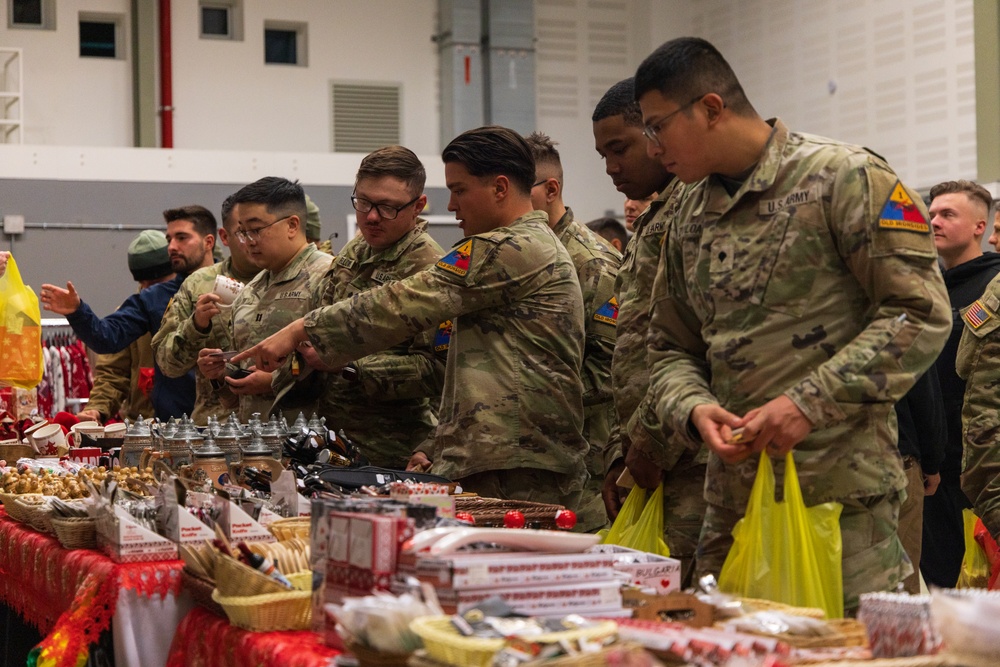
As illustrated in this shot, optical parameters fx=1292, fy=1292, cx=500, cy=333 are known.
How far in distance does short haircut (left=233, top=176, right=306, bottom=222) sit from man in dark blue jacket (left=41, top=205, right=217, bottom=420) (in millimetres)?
1103

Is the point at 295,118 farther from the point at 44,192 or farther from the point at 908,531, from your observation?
the point at 908,531

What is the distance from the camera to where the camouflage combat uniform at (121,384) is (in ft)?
20.2

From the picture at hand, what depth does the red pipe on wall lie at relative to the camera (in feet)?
37.8

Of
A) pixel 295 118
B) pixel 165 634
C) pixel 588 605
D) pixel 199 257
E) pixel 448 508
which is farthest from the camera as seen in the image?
pixel 295 118

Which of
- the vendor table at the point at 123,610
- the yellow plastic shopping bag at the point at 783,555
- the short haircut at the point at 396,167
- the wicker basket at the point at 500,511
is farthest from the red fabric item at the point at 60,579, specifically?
the short haircut at the point at 396,167

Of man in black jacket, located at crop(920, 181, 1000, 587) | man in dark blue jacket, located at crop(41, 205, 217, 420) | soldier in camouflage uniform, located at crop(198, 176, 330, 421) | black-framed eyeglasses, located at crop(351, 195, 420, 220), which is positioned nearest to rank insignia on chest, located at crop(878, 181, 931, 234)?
black-framed eyeglasses, located at crop(351, 195, 420, 220)

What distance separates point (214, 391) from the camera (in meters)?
4.58

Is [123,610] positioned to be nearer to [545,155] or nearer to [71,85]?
[545,155]

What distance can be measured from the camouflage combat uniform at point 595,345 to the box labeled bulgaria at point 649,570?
1.35m

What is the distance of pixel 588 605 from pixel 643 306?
1.26 m

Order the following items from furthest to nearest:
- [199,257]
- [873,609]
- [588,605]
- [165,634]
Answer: [199,257], [165,634], [588,605], [873,609]

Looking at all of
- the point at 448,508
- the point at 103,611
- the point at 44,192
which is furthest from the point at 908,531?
the point at 44,192

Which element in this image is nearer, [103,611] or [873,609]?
[873,609]

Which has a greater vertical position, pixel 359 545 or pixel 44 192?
pixel 44 192
